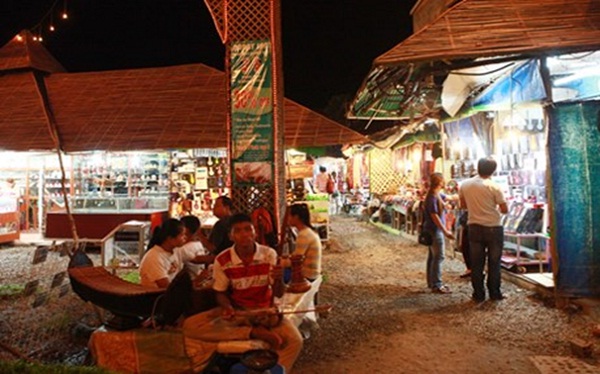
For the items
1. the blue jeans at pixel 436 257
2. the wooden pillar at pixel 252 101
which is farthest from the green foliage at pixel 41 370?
the blue jeans at pixel 436 257

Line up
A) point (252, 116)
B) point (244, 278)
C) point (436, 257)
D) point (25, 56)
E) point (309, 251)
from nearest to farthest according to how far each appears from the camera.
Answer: point (244, 278)
point (309, 251)
point (252, 116)
point (436, 257)
point (25, 56)

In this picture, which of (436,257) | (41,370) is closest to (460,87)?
(436,257)

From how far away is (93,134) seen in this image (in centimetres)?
1198

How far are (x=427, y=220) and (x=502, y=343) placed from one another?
2621mm

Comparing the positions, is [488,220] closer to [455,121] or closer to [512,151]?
[512,151]

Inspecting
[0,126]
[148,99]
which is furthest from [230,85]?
[0,126]

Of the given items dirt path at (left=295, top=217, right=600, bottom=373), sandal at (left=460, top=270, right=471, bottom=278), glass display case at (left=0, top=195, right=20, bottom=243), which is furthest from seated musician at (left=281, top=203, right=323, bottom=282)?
glass display case at (left=0, top=195, right=20, bottom=243)

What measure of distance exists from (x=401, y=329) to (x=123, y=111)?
10021 mm

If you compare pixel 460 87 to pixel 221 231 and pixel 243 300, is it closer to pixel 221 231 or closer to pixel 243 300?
pixel 221 231

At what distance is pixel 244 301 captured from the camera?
12.8ft

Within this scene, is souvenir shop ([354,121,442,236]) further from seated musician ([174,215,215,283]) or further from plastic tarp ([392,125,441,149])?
seated musician ([174,215,215,283])

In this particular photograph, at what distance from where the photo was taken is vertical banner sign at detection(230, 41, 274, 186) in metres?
7.04

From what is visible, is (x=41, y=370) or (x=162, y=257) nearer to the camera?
(x=41, y=370)

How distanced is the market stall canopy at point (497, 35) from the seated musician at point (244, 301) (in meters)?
3.40
